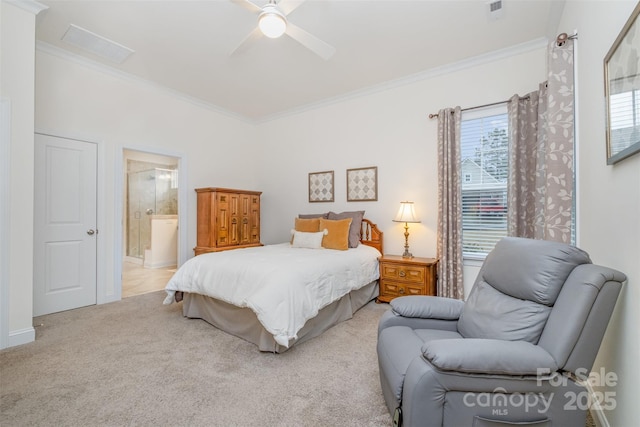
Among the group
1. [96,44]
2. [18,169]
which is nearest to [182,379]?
[18,169]

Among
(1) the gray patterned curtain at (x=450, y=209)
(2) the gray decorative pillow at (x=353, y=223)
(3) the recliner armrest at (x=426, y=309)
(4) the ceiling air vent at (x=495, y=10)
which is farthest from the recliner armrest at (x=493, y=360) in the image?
(4) the ceiling air vent at (x=495, y=10)

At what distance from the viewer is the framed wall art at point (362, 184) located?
13.9ft

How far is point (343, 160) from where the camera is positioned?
4562 mm

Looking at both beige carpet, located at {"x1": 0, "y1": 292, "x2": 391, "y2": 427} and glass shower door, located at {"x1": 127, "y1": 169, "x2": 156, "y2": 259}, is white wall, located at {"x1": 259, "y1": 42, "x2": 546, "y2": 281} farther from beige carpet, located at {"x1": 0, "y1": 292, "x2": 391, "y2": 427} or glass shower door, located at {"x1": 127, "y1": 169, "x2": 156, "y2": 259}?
glass shower door, located at {"x1": 127, "y1": 169, "x2": 156, "y2": 259}

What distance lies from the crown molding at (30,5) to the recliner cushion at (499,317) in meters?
4.19

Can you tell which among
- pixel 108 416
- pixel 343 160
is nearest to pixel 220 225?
pixel 343 160

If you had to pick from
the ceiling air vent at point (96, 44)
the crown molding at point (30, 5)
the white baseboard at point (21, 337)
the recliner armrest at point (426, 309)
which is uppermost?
the ceiling air vent at point (96, 44)

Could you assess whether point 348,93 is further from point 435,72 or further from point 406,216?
point 406,216

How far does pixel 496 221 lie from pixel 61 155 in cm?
507

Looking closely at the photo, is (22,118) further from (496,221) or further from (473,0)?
(496,221)

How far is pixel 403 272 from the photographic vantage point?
3.49 metres

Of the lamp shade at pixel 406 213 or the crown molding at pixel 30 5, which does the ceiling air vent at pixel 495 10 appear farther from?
the crown molding at pixel 30 5

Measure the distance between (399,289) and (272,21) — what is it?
9.90 ft

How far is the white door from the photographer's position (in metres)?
3.20
